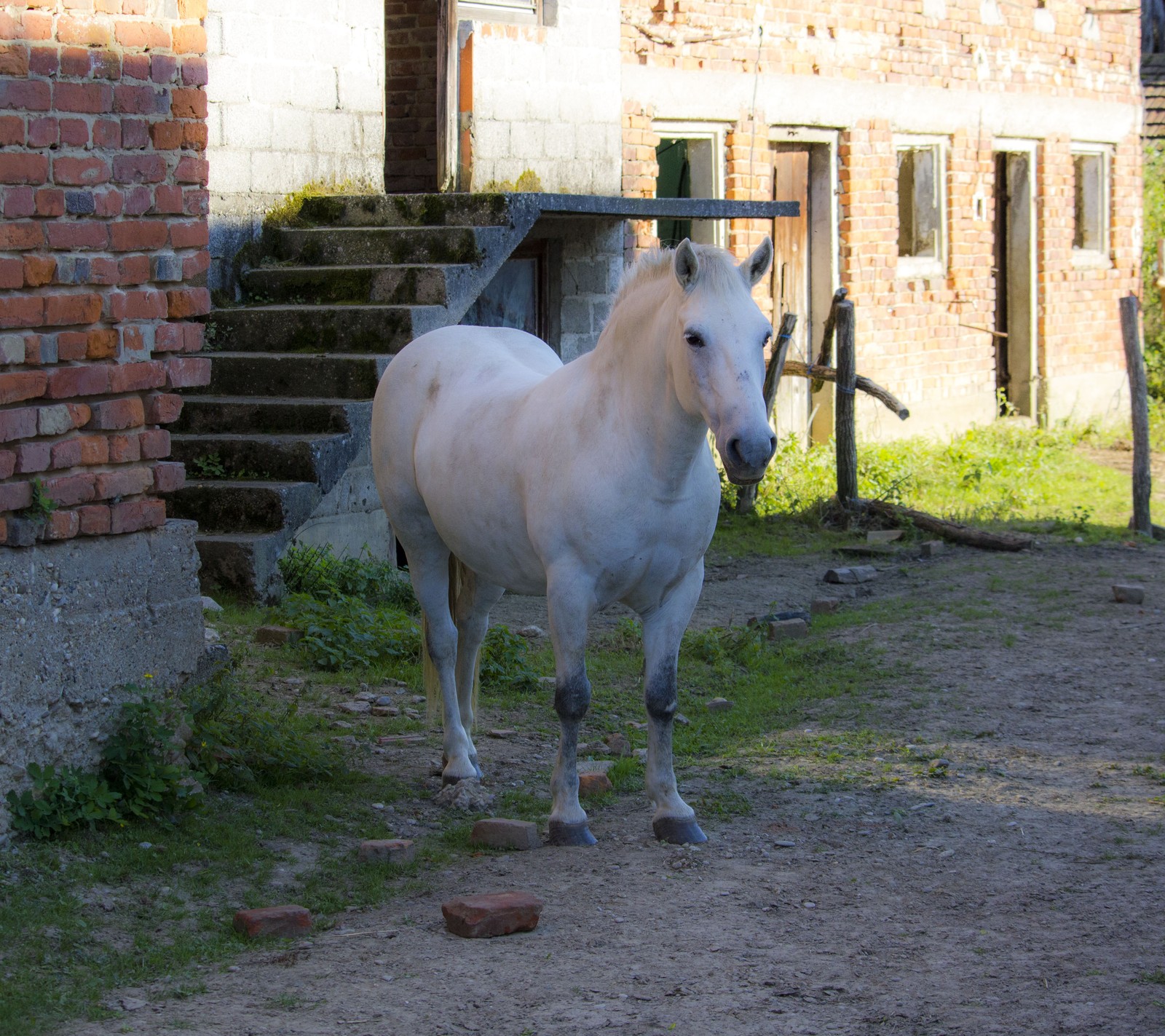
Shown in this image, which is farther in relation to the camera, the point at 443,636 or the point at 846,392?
the point at 846,392

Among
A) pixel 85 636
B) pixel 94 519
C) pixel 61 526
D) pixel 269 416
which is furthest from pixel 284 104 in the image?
pixel 85 636

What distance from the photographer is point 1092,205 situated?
1744cm

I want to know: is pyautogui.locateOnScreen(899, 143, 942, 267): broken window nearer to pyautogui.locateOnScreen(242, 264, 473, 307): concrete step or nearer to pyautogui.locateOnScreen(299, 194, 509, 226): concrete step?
pyautogui.locateOnScreen(299, 194, 509, 226): concrete step

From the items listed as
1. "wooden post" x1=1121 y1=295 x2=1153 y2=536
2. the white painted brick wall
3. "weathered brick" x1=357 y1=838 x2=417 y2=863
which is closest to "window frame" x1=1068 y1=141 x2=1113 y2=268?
"wooden post" x1=1121 y1=295 x2=1153 y2=536

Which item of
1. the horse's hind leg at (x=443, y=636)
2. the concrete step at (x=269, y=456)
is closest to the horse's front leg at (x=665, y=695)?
the horse's hind leg at (x=443, y=636)

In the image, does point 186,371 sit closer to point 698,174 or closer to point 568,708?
point 568,708

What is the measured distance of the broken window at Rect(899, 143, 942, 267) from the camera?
48.1ft

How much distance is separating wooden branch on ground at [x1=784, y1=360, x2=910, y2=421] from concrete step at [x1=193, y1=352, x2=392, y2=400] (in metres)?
4.56

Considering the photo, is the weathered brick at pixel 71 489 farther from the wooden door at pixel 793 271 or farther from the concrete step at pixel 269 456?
the wooden door at pixel 793 271

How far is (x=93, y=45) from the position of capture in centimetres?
441

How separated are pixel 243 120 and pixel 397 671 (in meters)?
3.64

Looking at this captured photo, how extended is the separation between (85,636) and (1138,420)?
28.8ft

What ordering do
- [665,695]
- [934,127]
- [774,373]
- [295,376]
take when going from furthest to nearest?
A: [934,127] < [774,373] < [295,376] < [665,695]

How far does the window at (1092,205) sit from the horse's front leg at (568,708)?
14.6m
